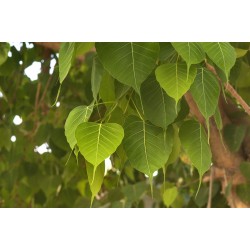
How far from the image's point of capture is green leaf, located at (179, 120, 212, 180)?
53 centimetres

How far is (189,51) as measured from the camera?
A: 0.47 meters

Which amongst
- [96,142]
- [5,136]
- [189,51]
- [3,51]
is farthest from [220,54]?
[5,136]

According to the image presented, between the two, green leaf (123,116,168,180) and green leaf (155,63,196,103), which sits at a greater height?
green leaf (155,63,196,103)

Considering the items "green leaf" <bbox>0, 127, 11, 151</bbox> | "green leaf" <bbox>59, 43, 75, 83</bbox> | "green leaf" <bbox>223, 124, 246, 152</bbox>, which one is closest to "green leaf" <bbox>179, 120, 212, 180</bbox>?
"green leaf" <bbox>59, 43, 75, 83</bbox>

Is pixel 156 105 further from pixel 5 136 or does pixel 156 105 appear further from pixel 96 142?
pixel 5 136

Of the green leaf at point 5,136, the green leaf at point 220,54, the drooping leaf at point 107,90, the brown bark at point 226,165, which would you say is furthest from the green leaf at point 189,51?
the green leaf at point 5,136

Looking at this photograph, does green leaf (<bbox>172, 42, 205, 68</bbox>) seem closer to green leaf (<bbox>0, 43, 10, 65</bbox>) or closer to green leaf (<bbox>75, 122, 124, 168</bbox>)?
green leaf (<bbox>75, 122, 124, 168</bbox>)

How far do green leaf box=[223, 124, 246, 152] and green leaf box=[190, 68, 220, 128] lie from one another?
440 millimetres

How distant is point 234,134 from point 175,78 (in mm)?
476

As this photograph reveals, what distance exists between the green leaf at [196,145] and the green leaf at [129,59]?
83mm

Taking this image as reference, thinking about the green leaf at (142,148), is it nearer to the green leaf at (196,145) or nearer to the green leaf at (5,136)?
the green leaf at (196,145)
